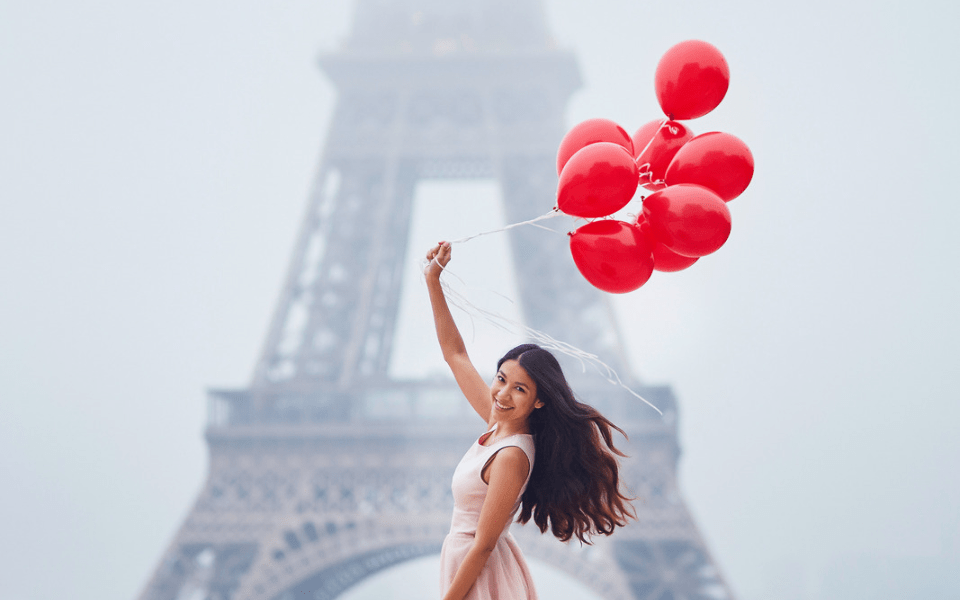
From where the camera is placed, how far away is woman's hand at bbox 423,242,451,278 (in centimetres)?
151

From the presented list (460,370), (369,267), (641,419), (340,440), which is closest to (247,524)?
(340,440)

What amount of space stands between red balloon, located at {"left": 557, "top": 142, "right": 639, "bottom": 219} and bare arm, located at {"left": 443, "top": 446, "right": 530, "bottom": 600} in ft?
2.04

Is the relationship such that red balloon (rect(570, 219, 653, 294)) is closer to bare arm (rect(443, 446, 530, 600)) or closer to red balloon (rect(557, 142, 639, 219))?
red balloon (rect(557, 142, 639, 219))

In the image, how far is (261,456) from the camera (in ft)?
27.2

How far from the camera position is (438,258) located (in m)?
1.52

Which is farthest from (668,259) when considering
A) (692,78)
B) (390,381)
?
(390,381)

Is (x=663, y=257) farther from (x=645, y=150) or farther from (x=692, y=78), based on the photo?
(x=692, y=78)

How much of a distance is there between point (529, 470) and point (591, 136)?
2.86ft

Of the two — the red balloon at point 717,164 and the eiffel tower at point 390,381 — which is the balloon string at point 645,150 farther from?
the eiffel tower at point 390,381

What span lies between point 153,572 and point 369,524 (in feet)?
7.29

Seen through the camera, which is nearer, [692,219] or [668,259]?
[692,219]

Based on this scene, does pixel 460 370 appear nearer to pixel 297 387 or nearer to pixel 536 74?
pixel 297 387

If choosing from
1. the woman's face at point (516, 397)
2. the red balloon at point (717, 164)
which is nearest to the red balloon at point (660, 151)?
the red balloon at point (717, 164)

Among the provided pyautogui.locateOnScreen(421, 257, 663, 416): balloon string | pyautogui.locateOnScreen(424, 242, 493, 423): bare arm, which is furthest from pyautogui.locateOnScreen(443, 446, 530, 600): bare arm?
pyautogui.locateOnScreen(421, 257, 663, 416): balloon string
